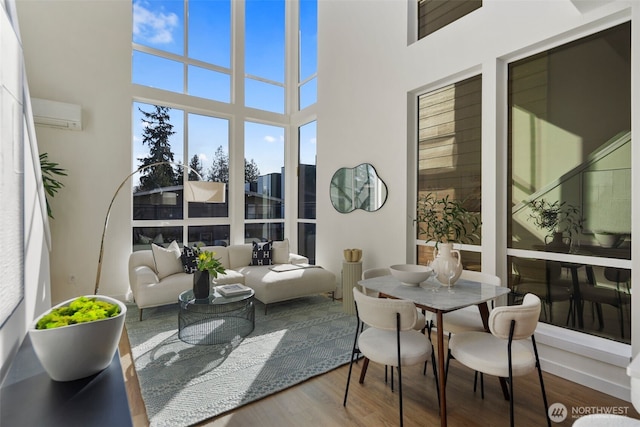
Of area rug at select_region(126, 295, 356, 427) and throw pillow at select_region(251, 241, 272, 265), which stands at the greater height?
throw pillow at select_region(251, 241, 272, 265)

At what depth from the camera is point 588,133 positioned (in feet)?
8.36

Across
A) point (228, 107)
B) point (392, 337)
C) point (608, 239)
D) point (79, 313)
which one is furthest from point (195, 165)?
point (608, 239)

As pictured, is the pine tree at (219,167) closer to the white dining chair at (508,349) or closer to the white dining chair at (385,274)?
the white dining chair at (385,274)

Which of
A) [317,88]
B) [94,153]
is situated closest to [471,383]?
[317,88]

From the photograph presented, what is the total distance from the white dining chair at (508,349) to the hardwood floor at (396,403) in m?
0.29

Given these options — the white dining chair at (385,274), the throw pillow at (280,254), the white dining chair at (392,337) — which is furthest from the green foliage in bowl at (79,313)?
the throw pillow at (280,254)

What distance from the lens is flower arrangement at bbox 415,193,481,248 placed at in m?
3.24

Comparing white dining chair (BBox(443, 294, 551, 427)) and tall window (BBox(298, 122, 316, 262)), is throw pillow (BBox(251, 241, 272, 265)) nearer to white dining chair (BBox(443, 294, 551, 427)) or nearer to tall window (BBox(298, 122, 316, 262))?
tall window (BBox(298, 122, 316, 262))

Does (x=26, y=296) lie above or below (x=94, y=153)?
below

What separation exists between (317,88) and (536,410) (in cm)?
498

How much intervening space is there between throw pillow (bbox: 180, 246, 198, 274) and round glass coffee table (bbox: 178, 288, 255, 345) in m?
0.88

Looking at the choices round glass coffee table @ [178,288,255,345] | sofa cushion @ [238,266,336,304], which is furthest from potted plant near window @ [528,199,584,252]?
round glass coffee table @ [178,288,255,345]

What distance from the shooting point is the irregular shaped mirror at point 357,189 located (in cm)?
424

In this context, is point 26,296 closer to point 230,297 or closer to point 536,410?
point 230,297
